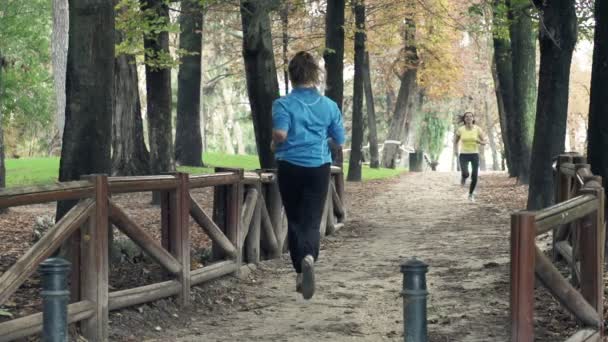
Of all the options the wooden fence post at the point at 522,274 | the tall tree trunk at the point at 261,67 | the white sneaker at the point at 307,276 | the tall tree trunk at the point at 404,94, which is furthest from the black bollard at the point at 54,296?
the tall tree trunk at the point at 404,94

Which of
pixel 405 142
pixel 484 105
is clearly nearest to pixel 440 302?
pixel 405 142

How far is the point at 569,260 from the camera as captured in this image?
31.3ft

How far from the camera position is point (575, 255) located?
8.67 m

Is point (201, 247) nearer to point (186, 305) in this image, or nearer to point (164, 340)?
point (186, 305)

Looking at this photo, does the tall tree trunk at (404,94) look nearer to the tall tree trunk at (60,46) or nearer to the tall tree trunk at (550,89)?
the tall tree trunk at (60,46)

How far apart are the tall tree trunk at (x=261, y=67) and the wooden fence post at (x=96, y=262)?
25.9 feet

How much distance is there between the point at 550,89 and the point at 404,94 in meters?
30.8

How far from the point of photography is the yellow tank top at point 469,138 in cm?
2086

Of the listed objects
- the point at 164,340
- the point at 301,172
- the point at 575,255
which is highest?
the point at 301,172

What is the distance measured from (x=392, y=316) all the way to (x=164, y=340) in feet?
6.74

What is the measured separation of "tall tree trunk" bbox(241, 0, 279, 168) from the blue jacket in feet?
23.1

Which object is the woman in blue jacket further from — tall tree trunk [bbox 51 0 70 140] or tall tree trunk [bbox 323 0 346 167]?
tall tree trunk [bbox 51 0 70 140]

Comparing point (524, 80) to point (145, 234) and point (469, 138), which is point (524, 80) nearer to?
point (469, 138)

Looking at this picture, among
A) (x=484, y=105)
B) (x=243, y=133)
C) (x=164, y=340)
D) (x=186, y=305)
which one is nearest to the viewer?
(x=164, y=340)
